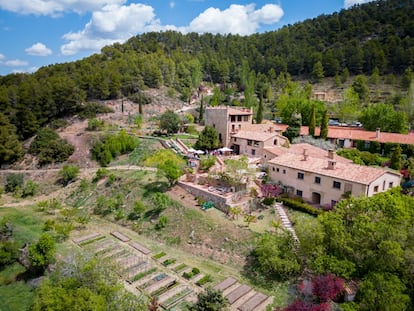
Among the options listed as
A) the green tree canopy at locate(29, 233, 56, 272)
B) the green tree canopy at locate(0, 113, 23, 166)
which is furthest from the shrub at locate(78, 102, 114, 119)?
the green tree canopy at locate(29, 233, 56, 272)

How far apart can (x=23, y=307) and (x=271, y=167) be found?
26.7 m

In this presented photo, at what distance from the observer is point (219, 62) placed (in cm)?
11725

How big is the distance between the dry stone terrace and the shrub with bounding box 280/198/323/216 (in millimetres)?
11004

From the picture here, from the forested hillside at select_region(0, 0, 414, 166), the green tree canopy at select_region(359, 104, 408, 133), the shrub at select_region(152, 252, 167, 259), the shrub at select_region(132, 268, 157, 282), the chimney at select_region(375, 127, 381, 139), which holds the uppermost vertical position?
the forested hillside at select_region(0, 0, 414, 166)

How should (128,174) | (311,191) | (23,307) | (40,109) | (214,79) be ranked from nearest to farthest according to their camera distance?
(23,307)
(311,191)
(128,174)
(40,109)
(214,79)

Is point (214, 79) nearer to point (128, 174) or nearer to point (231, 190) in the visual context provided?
point (128, 174)

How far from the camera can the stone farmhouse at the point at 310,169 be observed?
92.2ft

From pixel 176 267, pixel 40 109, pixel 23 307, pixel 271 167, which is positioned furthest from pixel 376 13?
pixel 23 307

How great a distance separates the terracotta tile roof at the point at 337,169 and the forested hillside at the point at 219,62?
4439 centimetres

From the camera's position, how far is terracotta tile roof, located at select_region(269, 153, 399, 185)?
2778 centimetres

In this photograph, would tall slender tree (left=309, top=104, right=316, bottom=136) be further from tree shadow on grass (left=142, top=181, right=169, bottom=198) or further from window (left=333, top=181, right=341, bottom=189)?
tree shadow on grass (left=142, top=181, right=169, bottom=198)

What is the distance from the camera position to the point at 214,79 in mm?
113938

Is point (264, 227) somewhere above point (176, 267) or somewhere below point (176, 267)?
above

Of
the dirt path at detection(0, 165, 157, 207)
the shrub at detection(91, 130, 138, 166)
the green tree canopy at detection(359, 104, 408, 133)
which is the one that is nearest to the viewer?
the dirt path at detection(0, 165, 157, 207)
